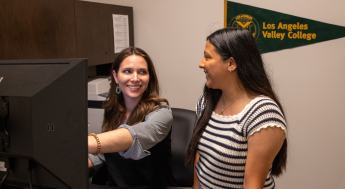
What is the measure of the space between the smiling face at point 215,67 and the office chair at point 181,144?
21.6 inches

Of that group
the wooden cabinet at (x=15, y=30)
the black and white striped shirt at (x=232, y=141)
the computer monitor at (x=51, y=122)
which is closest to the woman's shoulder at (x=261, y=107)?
the black and white striped shirt at (x=232, y=141)

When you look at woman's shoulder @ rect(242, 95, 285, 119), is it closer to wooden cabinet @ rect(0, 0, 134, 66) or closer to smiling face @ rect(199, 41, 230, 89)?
smiling face @ rect(199, 41, 230, 89)

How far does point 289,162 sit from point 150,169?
1.63 m

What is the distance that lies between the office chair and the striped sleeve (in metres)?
0.62

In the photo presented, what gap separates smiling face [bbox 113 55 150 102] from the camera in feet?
4.62

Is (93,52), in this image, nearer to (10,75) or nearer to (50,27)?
(50,27)

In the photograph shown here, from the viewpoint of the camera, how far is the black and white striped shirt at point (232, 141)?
108 cm

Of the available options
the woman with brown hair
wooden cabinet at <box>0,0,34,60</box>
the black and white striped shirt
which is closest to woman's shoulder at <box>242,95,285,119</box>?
the black and white striped shirt

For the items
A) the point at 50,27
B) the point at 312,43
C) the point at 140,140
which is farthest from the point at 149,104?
the point at 312,43

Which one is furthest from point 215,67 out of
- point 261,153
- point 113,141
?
point 113,141

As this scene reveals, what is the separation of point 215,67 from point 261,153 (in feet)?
1.25

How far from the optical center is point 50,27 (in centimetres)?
175

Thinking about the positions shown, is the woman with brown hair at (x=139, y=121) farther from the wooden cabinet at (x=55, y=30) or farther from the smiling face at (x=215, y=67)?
the wooden cabinet at (x=55, y=30)

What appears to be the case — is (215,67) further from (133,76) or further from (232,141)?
(133,76)
